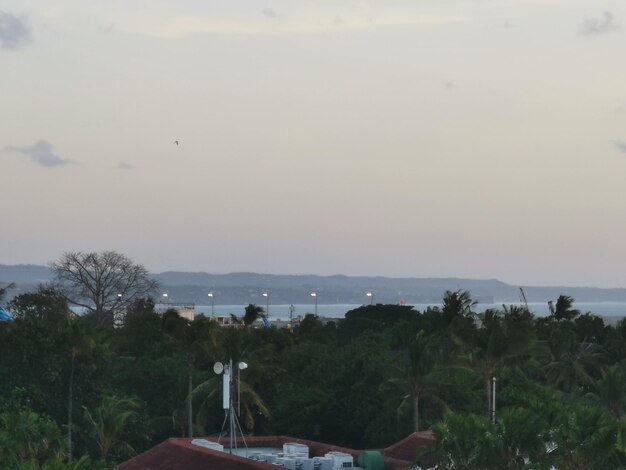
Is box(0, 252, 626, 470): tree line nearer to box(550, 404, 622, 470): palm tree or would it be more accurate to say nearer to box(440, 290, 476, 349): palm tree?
box(440, 290, 476, 349): palm tree

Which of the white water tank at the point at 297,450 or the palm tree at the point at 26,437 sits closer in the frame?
the palm tree at the point at 26,437

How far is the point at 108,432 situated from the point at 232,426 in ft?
71.4

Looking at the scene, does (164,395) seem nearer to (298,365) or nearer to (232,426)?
(298,365)

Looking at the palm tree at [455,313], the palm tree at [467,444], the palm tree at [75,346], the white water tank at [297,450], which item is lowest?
the white water tank at [297,450]

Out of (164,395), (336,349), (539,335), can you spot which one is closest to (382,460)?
(336,349)

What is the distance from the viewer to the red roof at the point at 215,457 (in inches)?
1892

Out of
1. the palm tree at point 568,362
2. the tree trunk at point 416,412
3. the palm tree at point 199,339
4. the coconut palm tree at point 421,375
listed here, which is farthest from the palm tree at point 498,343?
the palm tree at point 568,362

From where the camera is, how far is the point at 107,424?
7269 centimetres

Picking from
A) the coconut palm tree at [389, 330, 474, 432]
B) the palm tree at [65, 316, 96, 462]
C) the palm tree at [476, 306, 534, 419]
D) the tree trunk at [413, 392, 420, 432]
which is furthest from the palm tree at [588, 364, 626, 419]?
the palm tree at [65, 316, 96, 462]

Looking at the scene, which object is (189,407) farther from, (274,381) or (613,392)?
(613,392)

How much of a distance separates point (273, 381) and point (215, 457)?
1521 inches

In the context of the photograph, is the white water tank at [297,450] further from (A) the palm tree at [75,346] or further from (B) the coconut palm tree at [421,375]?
(A) the palm tree at [75,346]

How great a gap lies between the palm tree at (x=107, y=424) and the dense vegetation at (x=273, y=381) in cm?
9

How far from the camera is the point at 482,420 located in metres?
40.0
